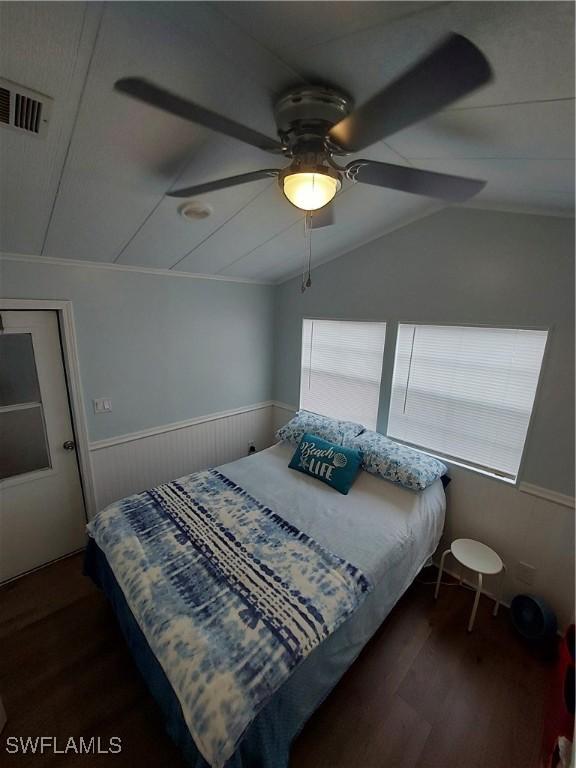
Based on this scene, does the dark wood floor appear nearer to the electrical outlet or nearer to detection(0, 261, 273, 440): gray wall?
the electrical outlet

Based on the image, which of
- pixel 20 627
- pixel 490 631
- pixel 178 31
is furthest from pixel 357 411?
pixel 20 627

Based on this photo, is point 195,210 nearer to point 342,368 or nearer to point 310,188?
point 310,188

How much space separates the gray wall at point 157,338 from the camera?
227 centimetres

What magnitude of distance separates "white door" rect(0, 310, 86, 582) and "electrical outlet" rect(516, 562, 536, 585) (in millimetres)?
3251

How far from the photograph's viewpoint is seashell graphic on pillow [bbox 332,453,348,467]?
2.40 meters

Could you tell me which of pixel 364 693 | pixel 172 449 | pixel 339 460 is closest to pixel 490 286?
pixel 339 460

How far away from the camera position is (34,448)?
229cm

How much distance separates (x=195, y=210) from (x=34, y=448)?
2.01 m

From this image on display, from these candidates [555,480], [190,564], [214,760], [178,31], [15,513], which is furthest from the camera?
[15,513]

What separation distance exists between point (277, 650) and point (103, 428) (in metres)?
2.04

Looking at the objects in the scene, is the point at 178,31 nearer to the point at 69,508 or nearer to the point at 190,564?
the point at 190,564

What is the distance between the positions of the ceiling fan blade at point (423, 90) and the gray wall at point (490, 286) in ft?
4.99

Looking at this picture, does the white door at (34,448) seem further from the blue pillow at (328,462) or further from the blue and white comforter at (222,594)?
the blue pillow at (328,462)

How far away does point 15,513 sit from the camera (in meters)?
2.27
